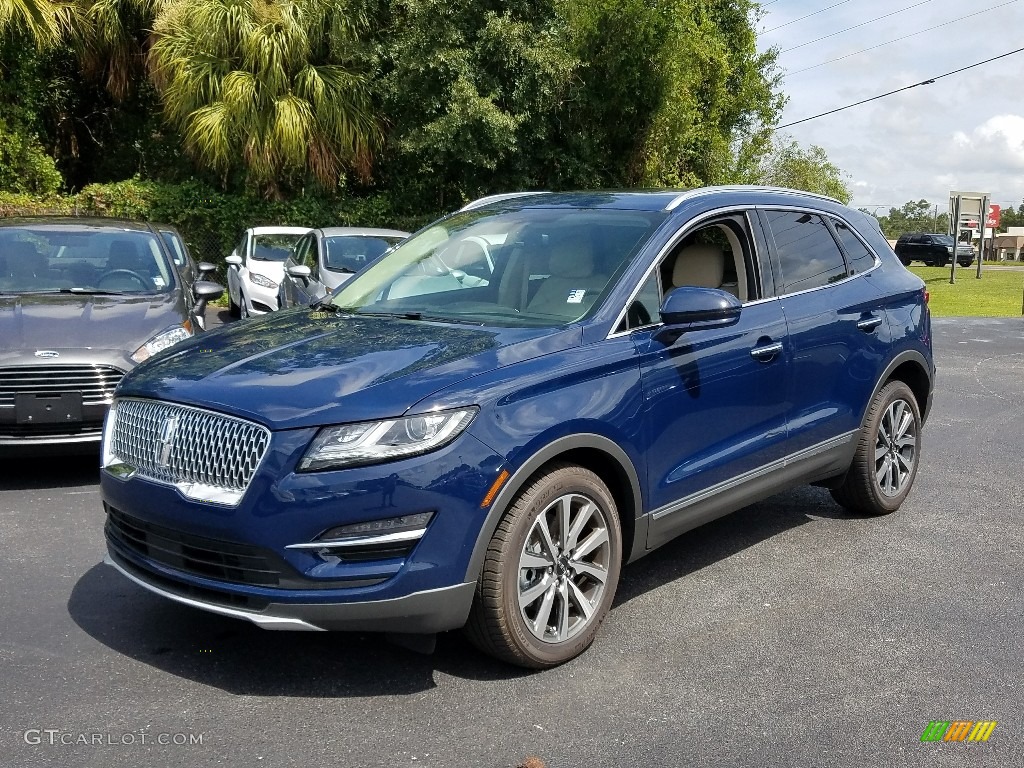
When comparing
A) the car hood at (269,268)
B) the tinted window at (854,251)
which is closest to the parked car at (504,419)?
the tinted window at (854,251)

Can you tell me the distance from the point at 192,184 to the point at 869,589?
17936mm

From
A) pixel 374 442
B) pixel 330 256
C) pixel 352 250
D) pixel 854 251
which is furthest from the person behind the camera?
pixel 352 250

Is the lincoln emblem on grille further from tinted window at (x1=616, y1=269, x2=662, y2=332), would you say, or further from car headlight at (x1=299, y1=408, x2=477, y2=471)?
tinted window at (x1=616, y1=269, x2=662, y2=332)

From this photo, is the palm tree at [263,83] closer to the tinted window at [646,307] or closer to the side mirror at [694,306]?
the tinted window at [646,307]

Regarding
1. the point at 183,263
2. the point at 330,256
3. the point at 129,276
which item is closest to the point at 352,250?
the point at 330,256

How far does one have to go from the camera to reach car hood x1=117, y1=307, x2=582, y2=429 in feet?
11.6

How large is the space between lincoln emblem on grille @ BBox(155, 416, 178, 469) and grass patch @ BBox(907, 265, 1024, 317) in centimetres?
1865

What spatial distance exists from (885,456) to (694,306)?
2351mm

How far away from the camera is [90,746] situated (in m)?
3.30

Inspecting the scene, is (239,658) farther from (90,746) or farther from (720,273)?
(720,273)

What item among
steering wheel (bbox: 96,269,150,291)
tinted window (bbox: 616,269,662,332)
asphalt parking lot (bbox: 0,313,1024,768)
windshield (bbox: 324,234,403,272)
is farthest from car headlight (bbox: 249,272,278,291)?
tinted window (bbox: 616,269,662,332)

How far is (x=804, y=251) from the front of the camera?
5504mm

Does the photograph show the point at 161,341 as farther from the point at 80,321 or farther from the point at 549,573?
the point at 549,573

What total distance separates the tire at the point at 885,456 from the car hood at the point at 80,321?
171 inches
